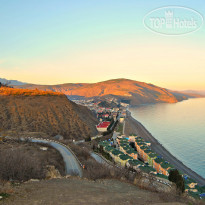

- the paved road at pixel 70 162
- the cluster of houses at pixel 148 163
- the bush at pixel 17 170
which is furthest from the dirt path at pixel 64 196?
the cluster of houses at pixel 148 163

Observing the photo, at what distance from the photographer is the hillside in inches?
1518

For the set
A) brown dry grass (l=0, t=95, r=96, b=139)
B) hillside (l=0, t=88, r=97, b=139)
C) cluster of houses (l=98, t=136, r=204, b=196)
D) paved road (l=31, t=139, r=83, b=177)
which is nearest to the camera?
paved road (l=31, t=139, r=83, b=177)

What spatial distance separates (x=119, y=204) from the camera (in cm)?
613

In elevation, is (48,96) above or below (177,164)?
above

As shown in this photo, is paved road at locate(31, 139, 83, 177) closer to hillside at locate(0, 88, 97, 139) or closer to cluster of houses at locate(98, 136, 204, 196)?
cluster of houses at locate(98, 136, 204, 196)

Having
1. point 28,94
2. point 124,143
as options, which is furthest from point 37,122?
point 124,143

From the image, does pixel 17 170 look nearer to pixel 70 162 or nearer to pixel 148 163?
pixel 70 162

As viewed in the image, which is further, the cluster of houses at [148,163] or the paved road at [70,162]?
the cluster of houses at [148,163]

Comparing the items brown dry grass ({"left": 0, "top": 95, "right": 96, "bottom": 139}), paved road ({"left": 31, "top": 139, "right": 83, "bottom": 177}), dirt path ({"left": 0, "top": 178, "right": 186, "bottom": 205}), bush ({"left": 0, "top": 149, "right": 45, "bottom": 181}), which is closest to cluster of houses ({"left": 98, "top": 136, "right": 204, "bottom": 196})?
paved road ({"left": 31, "top": 139, "right": 83, "bottom": 177})

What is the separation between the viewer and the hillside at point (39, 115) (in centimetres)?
3856

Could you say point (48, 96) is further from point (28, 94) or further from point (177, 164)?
point (177, 164)

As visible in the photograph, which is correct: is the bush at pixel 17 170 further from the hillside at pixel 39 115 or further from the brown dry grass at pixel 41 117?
the hillside at pixel 39 115

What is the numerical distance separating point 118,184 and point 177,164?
25.0 meters

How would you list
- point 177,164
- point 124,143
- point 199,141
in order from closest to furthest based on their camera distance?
1. point 177,164
2. point 124,143
3. point 199,141
